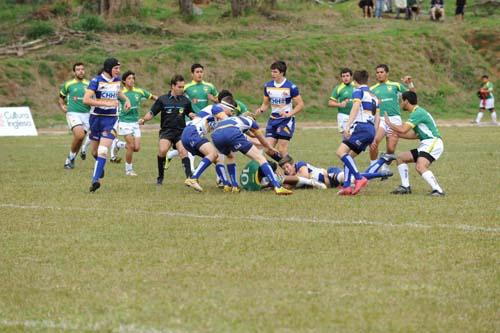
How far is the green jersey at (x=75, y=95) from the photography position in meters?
22.1

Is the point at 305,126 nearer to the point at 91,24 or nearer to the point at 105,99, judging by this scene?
the point at 91,24

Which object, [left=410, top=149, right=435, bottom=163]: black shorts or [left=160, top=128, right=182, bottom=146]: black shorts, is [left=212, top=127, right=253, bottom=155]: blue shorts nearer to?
[left=410, top=149, right=435, bottom=163]: black shorts

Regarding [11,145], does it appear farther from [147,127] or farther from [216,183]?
[216,183]

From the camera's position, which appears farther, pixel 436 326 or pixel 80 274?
pixel 80 274

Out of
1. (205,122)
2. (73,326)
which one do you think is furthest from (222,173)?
(73,326)

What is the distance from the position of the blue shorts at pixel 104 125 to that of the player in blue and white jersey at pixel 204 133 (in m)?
1.29

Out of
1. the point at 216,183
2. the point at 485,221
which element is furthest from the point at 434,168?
the point at 485,221

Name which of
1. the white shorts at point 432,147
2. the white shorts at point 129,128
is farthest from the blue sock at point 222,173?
the white shorts at point 129,128

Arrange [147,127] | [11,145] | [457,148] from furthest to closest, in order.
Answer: [147,127] → [11,145] → [457,148]

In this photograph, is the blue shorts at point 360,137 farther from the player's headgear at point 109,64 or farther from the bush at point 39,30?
the bush at point 39,30

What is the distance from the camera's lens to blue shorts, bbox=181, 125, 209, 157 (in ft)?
53.1

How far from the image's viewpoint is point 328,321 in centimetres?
758

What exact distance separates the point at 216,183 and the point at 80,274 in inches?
337

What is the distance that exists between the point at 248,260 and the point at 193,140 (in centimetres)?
653
